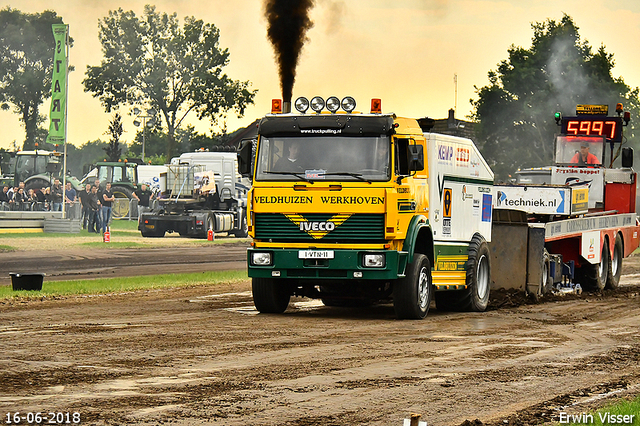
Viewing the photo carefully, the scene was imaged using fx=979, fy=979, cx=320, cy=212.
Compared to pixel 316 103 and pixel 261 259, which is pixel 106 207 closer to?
pixel 316 103

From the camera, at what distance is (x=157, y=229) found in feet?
130

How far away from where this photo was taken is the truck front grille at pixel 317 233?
45.1ft

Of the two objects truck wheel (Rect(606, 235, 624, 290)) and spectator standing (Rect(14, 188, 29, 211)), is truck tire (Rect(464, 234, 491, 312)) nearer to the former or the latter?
truck wheel (Rect(606, 235, 624, 290))

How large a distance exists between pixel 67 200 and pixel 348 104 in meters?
29.1

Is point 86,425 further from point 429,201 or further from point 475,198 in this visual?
point 475,198

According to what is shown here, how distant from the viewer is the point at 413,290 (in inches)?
560

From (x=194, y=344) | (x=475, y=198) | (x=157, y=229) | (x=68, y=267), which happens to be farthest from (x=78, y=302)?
(x=157, y=229)

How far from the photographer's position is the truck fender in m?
14.0

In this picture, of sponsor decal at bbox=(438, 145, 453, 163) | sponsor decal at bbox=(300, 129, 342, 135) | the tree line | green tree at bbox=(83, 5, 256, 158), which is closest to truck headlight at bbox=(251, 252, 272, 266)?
sponsor decal at bbox=(300, 129, 342, 135)

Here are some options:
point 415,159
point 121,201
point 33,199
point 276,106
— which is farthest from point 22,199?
point 415,159

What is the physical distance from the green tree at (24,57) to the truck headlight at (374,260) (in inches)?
2838

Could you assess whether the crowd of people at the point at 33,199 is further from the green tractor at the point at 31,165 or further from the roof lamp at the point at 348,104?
the roof lamp at the point at 348,104

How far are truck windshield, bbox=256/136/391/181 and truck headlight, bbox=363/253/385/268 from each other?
1.07m

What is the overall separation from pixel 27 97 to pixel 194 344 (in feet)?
248
